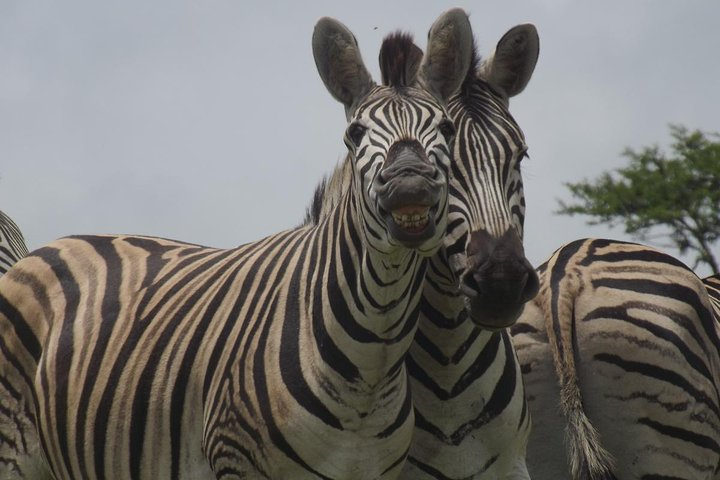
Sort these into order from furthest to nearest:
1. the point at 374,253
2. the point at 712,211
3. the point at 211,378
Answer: the point at 712,211, the point at 211,378, the point at 374,253

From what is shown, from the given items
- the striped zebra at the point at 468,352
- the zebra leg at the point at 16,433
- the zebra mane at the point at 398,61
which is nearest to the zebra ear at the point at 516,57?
the striped zebra at the point at 468,352

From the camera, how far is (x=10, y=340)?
6.81m

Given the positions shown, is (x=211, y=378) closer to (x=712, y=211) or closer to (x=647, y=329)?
(x=647, y=329)

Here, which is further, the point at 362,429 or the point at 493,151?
the point at 493,151

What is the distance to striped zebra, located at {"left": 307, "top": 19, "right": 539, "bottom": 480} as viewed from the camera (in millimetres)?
5578

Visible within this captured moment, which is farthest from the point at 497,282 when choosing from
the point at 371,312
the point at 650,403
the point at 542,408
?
the point at 542,408

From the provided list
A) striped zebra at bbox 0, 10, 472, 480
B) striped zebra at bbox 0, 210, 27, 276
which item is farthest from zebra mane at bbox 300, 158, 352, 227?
striped zebra at bbox 0, 210, 27, 276

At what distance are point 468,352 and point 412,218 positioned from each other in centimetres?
139

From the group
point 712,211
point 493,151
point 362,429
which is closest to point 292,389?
point 362,429

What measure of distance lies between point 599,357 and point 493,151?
1532 mm

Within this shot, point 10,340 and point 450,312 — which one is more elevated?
point 450,312

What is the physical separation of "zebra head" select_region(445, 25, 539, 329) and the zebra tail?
3.46 feet

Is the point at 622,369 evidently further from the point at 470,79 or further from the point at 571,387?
the point at 470,79

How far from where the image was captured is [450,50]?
5824mm
